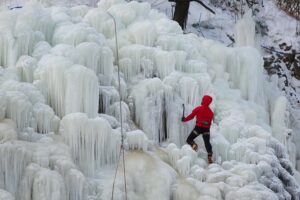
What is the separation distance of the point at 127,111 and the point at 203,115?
111 cm

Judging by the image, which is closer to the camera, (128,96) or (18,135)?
(18,135)

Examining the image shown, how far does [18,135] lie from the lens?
6.82m

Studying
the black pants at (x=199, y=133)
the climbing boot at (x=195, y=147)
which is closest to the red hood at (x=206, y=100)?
the black pants at (x=199, y=133)

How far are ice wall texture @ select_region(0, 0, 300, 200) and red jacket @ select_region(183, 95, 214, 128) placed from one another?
327mm

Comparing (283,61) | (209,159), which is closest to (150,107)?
(209,159)

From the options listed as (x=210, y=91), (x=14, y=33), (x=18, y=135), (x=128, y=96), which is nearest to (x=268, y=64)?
(x=210, y=91)

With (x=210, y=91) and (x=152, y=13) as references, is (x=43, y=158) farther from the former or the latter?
(x=152, y=13)

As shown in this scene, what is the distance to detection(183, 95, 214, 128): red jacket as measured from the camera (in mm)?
8289

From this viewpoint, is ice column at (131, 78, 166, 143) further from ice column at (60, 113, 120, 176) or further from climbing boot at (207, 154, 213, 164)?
ice column at (60, 113, 120, 176)

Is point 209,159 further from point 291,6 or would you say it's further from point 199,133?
point 291,6

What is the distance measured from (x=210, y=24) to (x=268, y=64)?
1902 millimetres

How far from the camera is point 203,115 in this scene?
830 cm

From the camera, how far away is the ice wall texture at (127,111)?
6805 mm

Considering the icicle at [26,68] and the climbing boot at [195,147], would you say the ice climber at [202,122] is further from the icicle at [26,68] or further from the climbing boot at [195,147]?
the icicle at [26,68]
